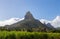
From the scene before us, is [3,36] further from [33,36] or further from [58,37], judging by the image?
[58,37]

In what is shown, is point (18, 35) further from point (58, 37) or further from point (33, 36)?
point (58, 37)

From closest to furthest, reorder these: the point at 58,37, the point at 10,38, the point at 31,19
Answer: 1. the point at 10,38
2. the point at 58,37
3. the point at 31,19

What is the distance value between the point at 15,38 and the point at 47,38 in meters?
6.25

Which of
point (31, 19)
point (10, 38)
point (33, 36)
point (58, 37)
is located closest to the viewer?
point (10, 38)

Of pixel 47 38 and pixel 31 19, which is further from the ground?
pixel 31 19

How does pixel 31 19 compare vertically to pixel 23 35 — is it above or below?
above

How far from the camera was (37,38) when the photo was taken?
99.3ft

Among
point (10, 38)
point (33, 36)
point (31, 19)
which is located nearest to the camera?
point (10, 38)

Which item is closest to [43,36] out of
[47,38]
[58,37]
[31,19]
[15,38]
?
[47,38]

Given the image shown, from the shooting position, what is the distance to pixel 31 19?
186500 mm

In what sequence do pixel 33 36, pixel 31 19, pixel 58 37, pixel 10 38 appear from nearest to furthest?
pixel 10 38 < pixel 33 36 < pixel 58 37 < pixel 31 19

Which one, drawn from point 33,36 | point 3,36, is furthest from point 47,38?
point 3,36

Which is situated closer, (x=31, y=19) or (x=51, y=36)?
(x=51, y=36)

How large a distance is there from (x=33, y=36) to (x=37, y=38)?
0.73 m
